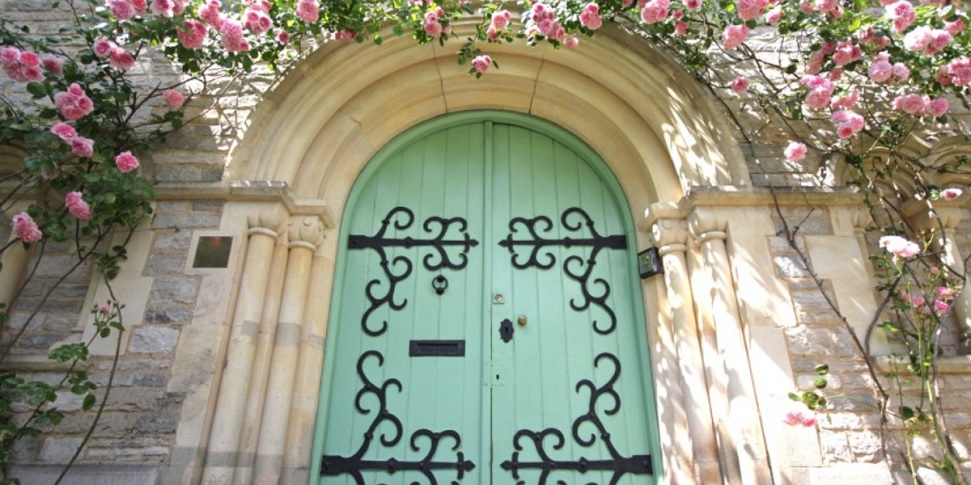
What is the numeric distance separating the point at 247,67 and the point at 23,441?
1840mm

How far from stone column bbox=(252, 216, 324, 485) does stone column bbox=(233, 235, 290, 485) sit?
0.03 m

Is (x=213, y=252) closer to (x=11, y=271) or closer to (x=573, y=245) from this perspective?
(x=11, y=271)

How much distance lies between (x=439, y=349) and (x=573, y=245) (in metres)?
0.92

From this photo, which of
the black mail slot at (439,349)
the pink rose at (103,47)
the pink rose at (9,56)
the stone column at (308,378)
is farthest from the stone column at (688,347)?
the pink rose at (9,56)

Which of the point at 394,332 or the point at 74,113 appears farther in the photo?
the point at 394,332

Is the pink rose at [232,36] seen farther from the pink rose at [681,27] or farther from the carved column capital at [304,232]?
the pink rose at [681,27]

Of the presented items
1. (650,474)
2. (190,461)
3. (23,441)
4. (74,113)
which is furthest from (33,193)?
(650,474)

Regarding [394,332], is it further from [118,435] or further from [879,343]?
[879,343]

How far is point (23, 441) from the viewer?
2.33m

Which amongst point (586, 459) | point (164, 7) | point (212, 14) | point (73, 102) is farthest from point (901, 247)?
point (73, 102)

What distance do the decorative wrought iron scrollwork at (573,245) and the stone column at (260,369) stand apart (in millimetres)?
1148

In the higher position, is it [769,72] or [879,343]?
[769,72]

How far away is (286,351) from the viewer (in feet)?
8.64

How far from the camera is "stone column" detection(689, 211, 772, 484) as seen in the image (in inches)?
91.4
